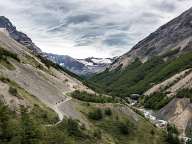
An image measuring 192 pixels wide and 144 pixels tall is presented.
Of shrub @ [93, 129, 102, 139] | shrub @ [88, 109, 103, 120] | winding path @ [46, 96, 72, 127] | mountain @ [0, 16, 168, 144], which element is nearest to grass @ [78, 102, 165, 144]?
mountain @ [0, 16, 168, 144]

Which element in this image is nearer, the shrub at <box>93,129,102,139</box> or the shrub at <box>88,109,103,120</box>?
the shrub at <box>93,129,102,139</box>

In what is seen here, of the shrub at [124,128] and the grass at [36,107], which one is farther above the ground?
the grass at [36,107]

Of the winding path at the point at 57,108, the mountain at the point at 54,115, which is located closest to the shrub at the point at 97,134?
the mountain at the point at 54,115

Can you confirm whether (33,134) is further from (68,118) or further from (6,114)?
(68,118)

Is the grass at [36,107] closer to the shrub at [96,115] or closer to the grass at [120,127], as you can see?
the grass at [120,127]

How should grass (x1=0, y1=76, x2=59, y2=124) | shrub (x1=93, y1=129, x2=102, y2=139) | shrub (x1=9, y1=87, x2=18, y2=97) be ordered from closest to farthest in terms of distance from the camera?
grass (x1=0, y1=76, x2=59, y2=124) → shrub (x1=9, y1=87, x2=18, y2=97) → shrub (x1=93, y1=129, x2=102, y2=139)

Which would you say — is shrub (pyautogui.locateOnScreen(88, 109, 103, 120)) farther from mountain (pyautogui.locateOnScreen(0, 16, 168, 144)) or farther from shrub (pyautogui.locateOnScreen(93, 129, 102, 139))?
shrub (pyautogui.locateOnScreen(93, 129, 102, 139))

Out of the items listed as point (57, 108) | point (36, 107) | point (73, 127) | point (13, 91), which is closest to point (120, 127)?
point (57, 108)

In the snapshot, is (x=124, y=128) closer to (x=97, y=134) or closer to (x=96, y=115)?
(x=96, y=115)

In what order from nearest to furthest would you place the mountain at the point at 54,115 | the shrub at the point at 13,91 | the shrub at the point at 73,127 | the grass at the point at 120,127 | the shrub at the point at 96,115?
the mountain at the point at 54,115
the shrub at the point at 73,127
the shrub at the point at 13,91
the grass at the point at 120,127
the shrub at the point at 96,115

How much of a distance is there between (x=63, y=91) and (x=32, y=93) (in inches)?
1075

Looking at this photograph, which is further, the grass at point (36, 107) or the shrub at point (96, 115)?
the shrub at point (96, 115)

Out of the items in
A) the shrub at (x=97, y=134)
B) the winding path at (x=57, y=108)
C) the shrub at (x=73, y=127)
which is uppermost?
the winding path at (x=57, y=108)

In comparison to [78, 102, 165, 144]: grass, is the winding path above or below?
above
